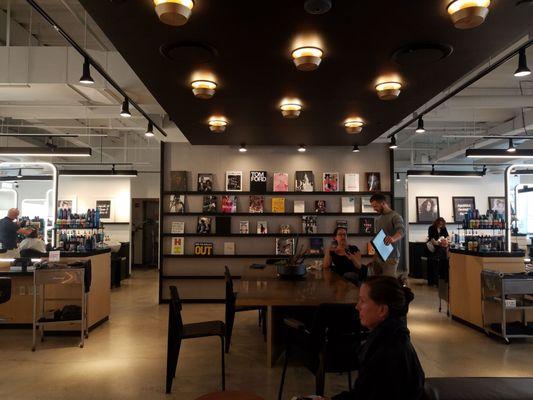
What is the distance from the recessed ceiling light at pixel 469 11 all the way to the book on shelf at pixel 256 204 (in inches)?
223

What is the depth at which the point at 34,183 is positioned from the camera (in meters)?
15.5

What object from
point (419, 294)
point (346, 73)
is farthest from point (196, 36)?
point (419, 294)

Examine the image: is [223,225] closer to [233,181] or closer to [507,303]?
[233,181]

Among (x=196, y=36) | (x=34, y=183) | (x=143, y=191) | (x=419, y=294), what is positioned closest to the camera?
(x=196, y=36)

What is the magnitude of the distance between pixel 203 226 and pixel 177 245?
2.08 ft

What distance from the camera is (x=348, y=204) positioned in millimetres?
8227

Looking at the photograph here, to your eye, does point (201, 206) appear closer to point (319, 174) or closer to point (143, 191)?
point (319, 174)

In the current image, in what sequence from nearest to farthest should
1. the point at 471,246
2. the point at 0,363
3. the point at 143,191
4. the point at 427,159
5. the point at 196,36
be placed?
the point at 196,36 → the point at 0,363 → the point at 471,246 → the point at 427,159 → the point at 143,191

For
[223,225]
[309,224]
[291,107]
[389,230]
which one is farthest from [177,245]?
[389,230]

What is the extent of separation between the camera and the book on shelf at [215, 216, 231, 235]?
8117 millimetres

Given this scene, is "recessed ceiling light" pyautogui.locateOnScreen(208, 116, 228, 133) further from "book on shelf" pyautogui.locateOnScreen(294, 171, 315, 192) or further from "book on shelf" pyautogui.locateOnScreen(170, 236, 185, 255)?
"book on shelf" pyautogui.locateOnScreen(170, 236, 185, 255)

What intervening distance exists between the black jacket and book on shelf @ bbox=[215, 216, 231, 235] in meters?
6.46

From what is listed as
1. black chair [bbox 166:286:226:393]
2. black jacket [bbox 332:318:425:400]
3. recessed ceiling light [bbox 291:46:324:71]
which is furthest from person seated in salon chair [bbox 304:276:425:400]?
recessed ceiling light [bbox 291:46:324:71]

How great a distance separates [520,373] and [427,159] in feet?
31.7
